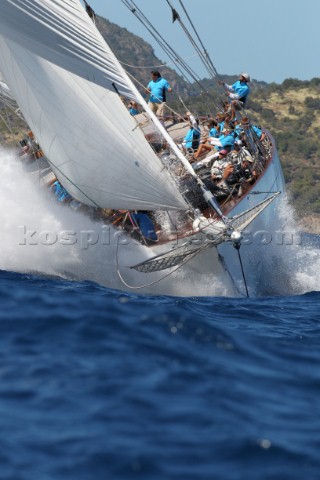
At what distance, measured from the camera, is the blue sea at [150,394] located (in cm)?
652

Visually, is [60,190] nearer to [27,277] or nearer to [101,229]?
[101,229]

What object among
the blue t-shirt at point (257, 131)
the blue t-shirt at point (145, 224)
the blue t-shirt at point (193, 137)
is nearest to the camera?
the blue t-shirt at point (145, 224)

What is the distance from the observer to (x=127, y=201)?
14180 mm

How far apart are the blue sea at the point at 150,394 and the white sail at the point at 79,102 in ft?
8.79

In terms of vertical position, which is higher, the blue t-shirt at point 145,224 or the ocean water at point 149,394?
the blue t-shirt at point 145,224

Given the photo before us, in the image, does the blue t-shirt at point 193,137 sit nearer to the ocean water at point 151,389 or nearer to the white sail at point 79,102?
the white sail at point 79,102

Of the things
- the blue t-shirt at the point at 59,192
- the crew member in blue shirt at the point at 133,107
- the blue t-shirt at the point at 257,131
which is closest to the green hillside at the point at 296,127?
the blue t-shirt at the point at 257,131

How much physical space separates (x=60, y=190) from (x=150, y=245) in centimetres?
Answer: 261

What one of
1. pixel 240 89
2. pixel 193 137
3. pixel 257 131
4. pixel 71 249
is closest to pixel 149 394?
pixel 71 249

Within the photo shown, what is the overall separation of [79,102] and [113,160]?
95 cm

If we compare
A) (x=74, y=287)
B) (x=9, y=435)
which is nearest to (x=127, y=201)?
(x=74, y=287)

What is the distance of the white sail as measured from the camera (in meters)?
13.0

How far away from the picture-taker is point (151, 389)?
25.9 feet

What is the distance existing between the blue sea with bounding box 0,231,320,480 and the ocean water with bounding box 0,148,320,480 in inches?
0.5
